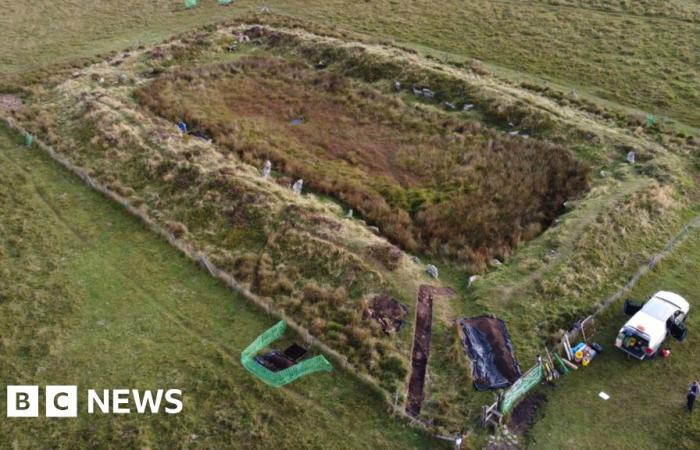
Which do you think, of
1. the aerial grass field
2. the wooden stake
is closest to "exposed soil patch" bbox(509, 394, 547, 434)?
the aerial grass field

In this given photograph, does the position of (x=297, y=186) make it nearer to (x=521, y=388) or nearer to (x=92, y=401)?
(x=92, y=401)

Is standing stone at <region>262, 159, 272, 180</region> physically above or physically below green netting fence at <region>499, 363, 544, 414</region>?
above

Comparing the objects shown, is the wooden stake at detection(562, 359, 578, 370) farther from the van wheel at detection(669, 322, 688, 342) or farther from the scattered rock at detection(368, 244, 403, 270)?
the scattered rock at detection(368, 244, 403, 270)

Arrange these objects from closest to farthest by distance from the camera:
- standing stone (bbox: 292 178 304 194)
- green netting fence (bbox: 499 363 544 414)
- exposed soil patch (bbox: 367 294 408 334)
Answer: green netting fence (bbox: 499 363 544 414)
exposed soil patch (bbox: 367 294 408 334)
standing stone (bbox: 292 178 304 194)

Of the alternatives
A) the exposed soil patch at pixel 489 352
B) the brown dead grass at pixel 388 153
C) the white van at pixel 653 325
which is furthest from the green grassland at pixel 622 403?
the brown dead grass at pixel 388 153

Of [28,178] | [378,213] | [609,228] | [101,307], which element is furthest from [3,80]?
[609,228]

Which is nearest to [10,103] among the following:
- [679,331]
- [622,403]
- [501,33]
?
[501,33]
